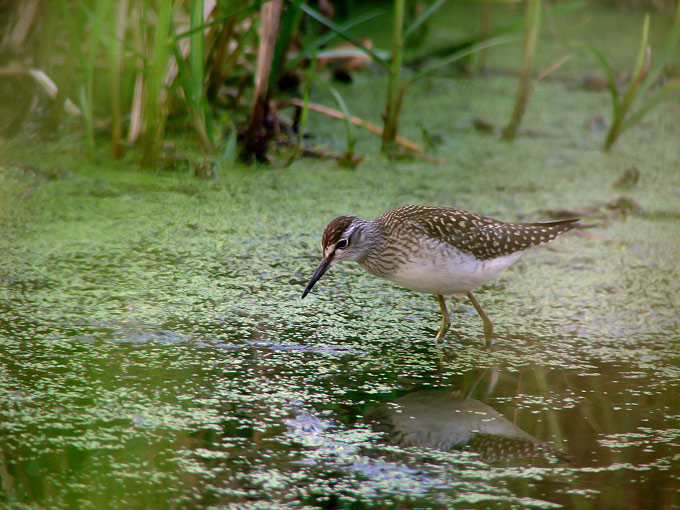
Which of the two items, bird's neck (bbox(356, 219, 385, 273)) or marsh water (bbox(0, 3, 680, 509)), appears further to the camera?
bird's neck (bbox(356, 219, 385, 273))

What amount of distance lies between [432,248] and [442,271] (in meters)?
0.13

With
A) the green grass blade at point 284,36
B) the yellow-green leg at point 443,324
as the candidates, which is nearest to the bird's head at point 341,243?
the yellow-green leg at point 443,324

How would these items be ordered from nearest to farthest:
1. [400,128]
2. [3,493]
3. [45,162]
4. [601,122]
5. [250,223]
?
[3,493] < [250,223] < [45,162] < [400,128] < [601,122]

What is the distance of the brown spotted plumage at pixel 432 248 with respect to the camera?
12.9 ft

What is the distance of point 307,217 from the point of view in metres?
5.22

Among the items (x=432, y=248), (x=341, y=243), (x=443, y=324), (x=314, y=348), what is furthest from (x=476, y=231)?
(x=314, y=348)

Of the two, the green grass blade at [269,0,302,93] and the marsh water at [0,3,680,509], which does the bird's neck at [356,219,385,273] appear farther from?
the green grass blade at [269,0,302,93]

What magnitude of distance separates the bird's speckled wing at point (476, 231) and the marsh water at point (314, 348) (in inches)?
14.4

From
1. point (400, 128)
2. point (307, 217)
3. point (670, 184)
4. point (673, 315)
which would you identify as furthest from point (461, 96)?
point (673, 315)

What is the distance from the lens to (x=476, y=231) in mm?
4117

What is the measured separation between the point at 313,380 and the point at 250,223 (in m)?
1.81

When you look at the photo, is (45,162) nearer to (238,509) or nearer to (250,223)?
(250,223)

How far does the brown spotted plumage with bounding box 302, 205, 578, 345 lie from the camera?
392cm

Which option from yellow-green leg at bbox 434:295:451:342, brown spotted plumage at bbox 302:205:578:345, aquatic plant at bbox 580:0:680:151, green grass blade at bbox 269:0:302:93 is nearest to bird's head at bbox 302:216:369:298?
brown spotted plumage at bbox 302:205:578:345
